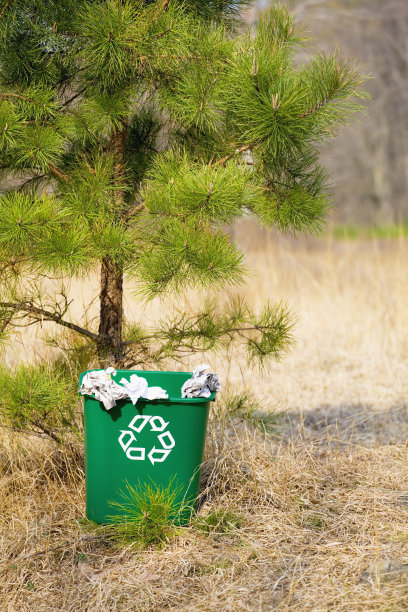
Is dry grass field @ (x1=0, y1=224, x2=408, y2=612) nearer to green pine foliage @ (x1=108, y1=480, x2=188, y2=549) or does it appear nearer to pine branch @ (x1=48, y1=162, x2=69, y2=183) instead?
green pine foliage @ (x1=108, y1=480, x2=188, y2=549)

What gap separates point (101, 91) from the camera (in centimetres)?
252

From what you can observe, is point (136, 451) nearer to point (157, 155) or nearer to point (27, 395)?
point (27, 395)

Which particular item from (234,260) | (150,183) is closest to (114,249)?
(150,183)

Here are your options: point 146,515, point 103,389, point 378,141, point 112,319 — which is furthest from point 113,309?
point 378,141

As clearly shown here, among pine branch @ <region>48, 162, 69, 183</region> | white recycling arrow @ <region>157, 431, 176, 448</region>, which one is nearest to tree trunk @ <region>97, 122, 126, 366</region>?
pine branch @ <region>48, 162, 69, 183</region>

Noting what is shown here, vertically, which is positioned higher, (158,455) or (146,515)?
(158,455)

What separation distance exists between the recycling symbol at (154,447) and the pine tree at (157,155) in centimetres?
42

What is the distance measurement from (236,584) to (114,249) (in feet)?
3.78

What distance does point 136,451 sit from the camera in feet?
7.40

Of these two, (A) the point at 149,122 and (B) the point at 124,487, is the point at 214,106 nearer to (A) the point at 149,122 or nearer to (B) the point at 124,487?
(A) the point at 149,122

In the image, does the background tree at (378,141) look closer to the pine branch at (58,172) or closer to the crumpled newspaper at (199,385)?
the pine branch at (58,172)

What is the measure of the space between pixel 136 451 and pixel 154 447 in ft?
0.21

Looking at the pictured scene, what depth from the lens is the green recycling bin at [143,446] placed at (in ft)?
7.30

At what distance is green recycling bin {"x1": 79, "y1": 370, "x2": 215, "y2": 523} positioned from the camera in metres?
2.22
